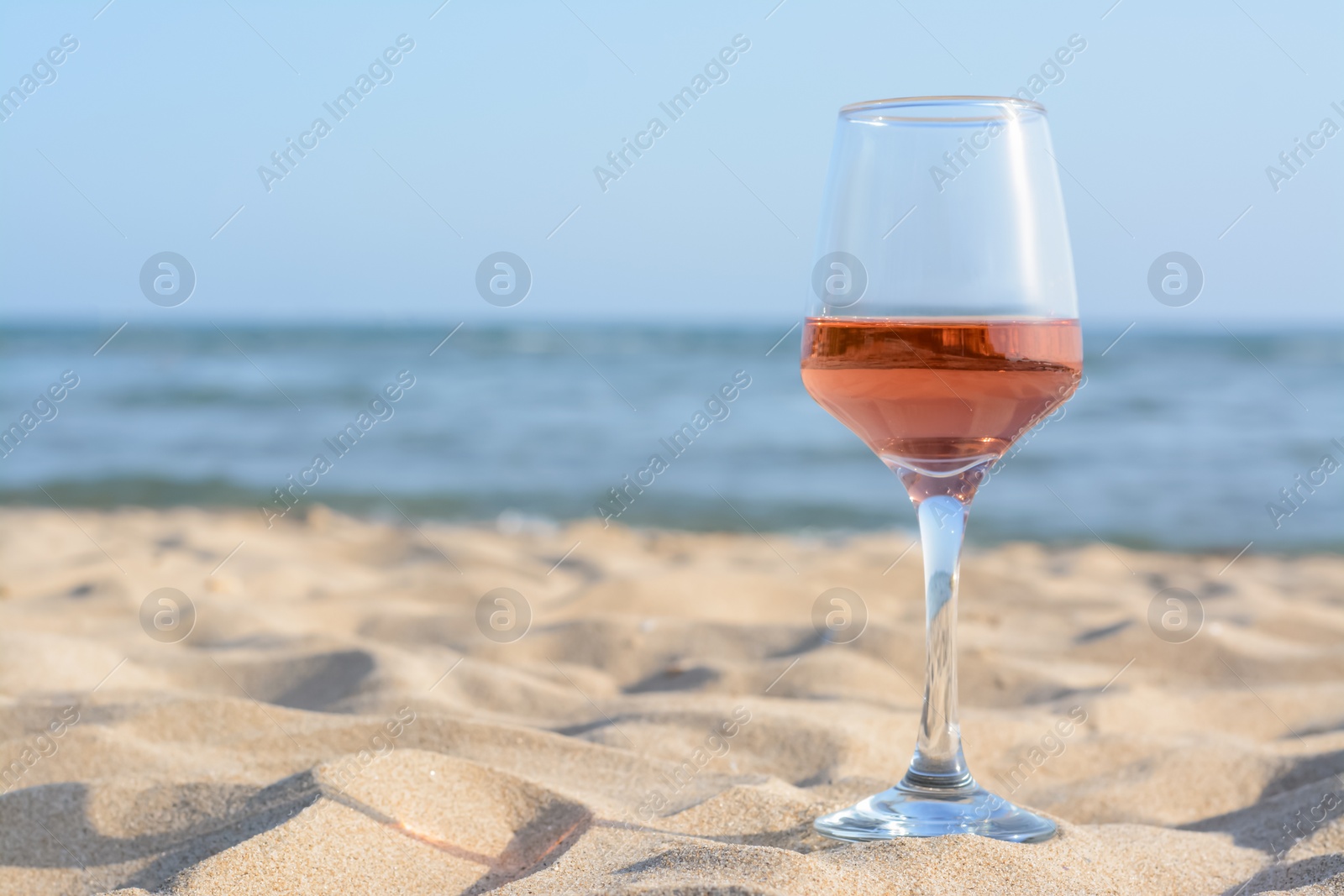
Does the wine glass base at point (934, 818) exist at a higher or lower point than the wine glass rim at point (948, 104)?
lower

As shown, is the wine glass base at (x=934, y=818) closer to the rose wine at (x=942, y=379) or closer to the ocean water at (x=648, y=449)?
the rose wine at (x=942, y=379)

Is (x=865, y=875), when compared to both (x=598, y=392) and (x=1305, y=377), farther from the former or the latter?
(x=1305, y=377)

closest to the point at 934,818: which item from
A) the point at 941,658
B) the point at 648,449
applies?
the point at 941,658

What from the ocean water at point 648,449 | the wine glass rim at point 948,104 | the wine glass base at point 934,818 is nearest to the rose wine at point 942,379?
the wine glass rim at point 948,104

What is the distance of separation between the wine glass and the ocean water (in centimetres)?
533

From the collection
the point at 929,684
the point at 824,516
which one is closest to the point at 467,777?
the point at 929,684

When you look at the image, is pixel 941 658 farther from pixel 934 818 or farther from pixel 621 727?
pixel 621 727

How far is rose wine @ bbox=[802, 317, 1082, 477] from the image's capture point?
1399 mm

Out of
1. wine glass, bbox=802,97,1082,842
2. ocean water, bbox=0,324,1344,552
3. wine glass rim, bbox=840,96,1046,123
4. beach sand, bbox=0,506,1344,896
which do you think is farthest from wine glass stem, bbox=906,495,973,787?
ocean water, bbox=0,324,1344,552

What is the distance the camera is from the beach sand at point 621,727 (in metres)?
1.42

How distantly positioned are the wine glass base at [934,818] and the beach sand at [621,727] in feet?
0.14

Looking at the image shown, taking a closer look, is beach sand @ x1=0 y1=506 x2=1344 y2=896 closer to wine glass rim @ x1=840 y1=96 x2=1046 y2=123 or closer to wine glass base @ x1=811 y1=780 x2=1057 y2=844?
wine glass base @ x1=811 y1=780 x2=1057 y2=844

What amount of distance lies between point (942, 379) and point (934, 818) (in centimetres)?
55

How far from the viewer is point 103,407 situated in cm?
1287
